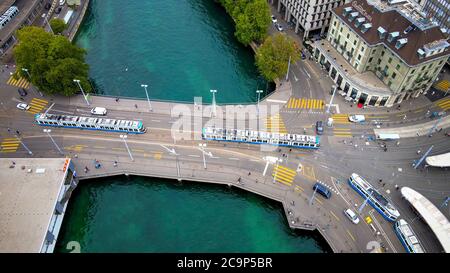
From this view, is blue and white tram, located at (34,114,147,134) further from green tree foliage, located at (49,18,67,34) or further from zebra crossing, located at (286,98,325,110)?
zebra crossing, located at (286,98,325,110)

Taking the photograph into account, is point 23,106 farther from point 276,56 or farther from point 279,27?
point 279,27

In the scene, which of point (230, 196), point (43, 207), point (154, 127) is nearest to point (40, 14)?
point (154, 127)

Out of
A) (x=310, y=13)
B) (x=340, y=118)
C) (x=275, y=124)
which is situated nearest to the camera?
(x=275, y=124)

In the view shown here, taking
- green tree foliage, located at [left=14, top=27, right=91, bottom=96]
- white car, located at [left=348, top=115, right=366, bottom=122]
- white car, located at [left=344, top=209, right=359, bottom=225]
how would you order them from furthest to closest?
white car, located at [left=348, top=115, right=366, bottom=122], green tree foliage, located at [left=14, top=27, right=91, bottom=96], white car, located at [left=344, top=209, right=359, bottom=225]

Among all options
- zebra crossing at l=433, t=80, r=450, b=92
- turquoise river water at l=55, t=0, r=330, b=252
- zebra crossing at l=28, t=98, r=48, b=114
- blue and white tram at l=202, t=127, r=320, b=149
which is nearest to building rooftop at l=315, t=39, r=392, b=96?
zebra crossing at l=433, t=80, r=450, b=92

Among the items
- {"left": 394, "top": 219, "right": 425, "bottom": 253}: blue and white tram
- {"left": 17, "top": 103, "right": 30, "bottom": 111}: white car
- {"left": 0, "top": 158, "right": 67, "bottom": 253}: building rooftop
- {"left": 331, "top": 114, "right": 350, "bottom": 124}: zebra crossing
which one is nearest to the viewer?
{"left": 394, "top": 219, "right": 425, "bottom": 253}: blue and white tram

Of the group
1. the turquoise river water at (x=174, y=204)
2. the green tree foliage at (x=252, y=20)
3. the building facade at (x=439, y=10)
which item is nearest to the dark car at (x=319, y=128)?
the turquoise river water at (x=174, y=204)

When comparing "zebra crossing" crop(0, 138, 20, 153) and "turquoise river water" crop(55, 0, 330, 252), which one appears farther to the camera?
"zebra crossing" crop(0, 138, 20, 153)

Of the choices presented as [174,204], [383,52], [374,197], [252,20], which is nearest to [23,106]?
[174,204]
